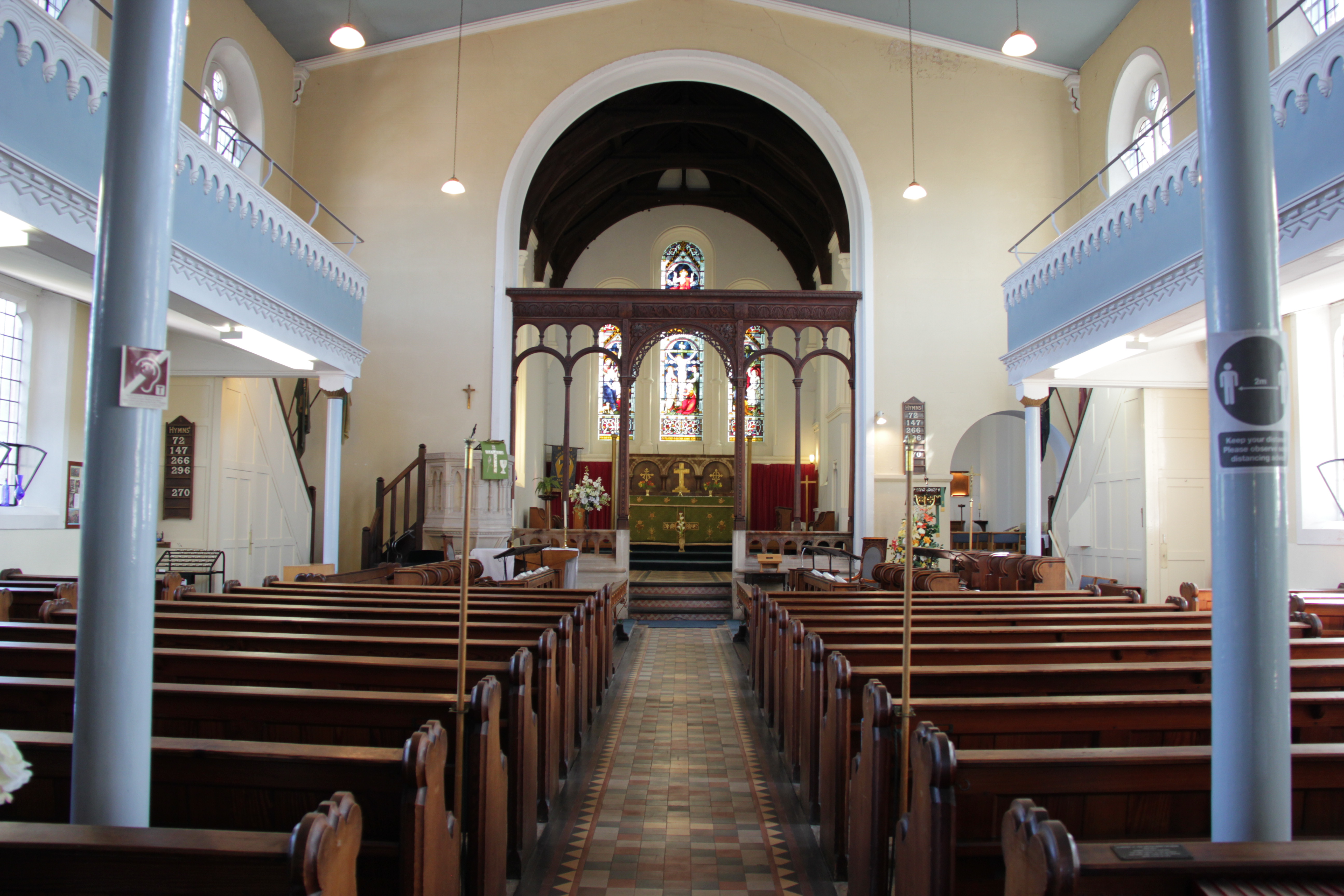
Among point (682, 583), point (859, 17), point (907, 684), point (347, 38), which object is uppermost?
point (859, 17)

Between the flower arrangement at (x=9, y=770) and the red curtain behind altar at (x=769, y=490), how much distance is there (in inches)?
626

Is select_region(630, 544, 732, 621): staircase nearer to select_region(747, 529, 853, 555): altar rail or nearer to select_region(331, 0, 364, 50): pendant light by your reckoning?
select_region(747, 529, 853, 555): altar rail

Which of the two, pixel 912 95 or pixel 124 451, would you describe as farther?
pixel 912 95

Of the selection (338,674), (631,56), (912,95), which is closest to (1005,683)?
→ (338,674)

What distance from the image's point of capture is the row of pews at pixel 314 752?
1.42 meters

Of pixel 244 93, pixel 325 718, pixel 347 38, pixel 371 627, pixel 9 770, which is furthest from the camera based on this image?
pixel 244 93

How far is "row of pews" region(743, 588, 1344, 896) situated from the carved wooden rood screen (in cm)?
727

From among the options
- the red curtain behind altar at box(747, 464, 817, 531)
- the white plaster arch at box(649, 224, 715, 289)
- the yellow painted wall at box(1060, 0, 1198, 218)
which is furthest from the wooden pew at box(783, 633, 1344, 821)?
the white plaster arch at box(649, 224, 715, 289)

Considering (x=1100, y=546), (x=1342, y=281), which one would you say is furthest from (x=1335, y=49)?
(x=1100, y=546)

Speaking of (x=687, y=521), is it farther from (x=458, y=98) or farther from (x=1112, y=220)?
(x=1112, y=220)

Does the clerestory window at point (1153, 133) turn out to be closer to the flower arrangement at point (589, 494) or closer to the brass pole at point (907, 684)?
the flower arrangement at point (589, 494)

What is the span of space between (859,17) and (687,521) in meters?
7.91

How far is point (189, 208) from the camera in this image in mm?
5609

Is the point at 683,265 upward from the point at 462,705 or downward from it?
upward
